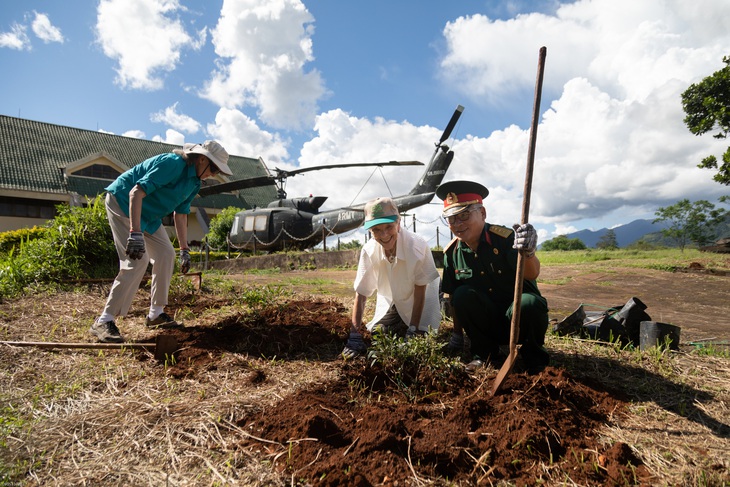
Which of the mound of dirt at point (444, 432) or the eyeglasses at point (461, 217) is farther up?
the eyeglasses at point (461, 217)

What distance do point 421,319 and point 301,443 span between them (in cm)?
184

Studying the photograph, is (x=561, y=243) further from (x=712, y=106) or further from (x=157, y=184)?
(x=157, y=184)

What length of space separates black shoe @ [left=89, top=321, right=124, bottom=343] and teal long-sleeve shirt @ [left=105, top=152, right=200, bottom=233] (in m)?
0.84

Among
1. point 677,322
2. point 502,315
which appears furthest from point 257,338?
point 677,322

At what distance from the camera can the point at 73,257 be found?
18.3 ft

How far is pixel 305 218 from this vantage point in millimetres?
17672

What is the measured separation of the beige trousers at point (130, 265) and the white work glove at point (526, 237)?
2892mm

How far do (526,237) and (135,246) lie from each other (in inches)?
114

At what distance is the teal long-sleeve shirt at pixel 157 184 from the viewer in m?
3.39

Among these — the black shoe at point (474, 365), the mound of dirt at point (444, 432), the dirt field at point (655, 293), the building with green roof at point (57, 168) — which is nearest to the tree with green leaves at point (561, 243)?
the building with green roof at point (57, 168)

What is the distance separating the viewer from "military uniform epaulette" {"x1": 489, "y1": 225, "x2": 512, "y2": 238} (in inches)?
111

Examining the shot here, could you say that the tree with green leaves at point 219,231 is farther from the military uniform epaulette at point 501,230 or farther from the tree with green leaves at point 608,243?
the tree with green leaves at point 608,243

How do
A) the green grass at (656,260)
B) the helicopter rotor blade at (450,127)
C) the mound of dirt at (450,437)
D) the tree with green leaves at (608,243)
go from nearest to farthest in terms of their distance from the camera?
the mound of dirt at (450,437) < the green grass at (656,260) < the helicopter rotor blade at (450,127) < the tree with green leaves at (608,243)

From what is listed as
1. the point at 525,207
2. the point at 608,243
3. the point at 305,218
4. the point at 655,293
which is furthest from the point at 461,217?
the point at 608,243
